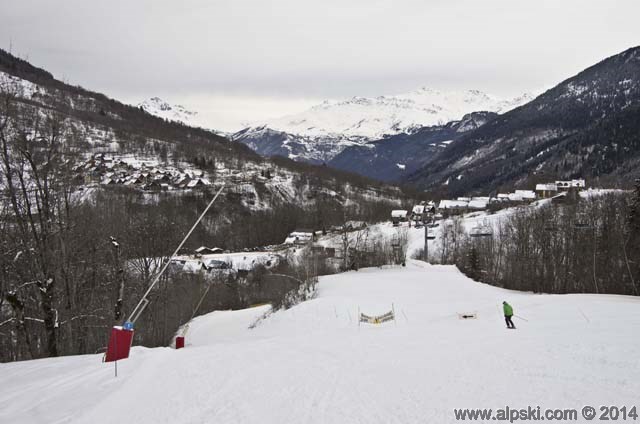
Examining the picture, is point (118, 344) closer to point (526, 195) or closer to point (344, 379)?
point (344, 379)

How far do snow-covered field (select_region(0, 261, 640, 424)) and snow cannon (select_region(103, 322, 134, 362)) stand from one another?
1.13ft

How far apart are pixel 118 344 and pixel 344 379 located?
5.75m

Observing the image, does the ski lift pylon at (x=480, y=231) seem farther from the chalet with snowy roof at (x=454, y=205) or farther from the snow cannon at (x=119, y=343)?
the snow cannon at (x=119, y=343)

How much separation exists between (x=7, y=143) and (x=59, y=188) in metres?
2.47

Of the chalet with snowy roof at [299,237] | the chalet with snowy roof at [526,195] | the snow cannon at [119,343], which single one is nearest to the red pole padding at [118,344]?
the snow cannon at [119,343]

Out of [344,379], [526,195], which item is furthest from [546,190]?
[344,379]

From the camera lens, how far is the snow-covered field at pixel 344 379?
25.5ft

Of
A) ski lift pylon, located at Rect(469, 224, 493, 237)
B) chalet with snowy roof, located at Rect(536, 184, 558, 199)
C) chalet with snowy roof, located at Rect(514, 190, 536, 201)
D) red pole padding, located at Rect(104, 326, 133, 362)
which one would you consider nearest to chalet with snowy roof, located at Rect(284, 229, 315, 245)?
ski lift pylon, located at Rect(469, 224, 493, 237)

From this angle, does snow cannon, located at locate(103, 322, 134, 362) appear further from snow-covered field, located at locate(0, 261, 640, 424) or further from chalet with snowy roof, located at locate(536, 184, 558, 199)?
chalet with snowy roof, located at locate(536, 184, 558, 199)

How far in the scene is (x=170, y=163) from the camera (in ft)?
588

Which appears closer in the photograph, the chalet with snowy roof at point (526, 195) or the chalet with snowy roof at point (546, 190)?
the chalet with snowy roof at point (526, 195)

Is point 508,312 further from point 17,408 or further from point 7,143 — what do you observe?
point 7,143

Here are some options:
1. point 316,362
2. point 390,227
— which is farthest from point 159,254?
point 390,227

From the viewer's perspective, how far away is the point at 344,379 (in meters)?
9.80
